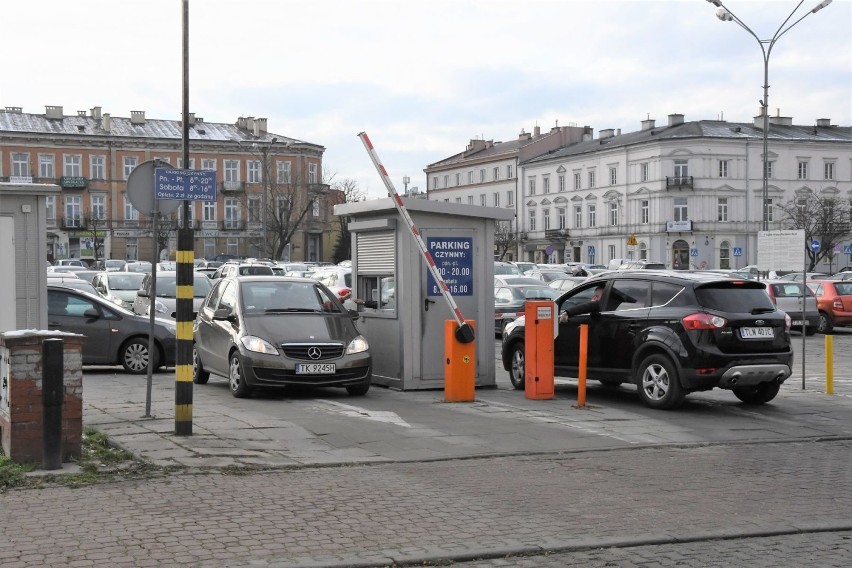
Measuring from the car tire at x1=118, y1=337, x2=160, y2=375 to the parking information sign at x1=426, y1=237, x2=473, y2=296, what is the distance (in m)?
5.69

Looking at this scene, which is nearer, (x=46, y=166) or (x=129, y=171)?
(x=46, y=166)

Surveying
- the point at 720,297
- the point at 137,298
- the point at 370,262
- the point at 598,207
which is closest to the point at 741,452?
the point at 720,297

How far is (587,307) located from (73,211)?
273ft

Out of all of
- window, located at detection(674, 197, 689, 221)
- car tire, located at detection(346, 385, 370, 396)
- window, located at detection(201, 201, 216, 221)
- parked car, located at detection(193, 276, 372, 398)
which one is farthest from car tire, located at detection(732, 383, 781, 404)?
window, located at detection(201, 201, 216, 221)

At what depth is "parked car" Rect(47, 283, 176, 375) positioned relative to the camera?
17641mm

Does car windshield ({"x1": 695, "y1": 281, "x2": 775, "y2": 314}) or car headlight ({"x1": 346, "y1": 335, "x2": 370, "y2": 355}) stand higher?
Result: car windshield ({"x1": 695, "y1": 281, "x2": 775, "y2": 314})

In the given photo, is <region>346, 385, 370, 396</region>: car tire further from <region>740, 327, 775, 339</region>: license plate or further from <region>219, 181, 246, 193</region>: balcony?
<region>219, 181, 246, 193</region>: balcony

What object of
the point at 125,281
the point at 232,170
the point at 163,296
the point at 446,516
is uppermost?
the point at 232,170

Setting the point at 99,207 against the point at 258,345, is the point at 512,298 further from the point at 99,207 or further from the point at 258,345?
the point at 99,207

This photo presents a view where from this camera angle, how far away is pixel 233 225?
96.9 metres

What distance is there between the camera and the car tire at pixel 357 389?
14188mm

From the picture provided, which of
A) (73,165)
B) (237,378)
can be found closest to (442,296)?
(237,378)

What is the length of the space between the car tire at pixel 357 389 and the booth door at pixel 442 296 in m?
1.04

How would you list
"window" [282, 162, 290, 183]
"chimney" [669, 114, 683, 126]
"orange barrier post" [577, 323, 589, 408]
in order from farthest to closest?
1. "chimney" [669, 114, 683, 126]
2. "window" [282, 162, 290, 183]
3. "orange barrier post" [577, 323, 589, 408]
